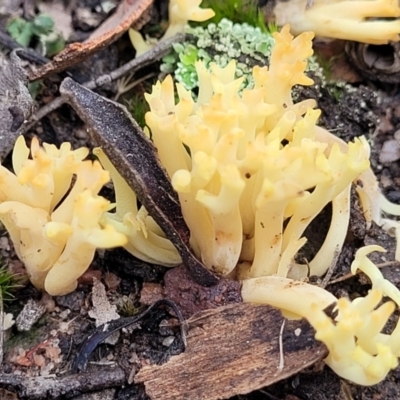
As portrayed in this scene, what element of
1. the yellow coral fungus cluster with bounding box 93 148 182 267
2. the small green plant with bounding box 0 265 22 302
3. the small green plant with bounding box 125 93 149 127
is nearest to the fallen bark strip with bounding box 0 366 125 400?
the small green plant with bounding box 0 265 22 302

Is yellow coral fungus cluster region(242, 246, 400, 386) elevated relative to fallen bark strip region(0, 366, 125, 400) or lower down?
elevated

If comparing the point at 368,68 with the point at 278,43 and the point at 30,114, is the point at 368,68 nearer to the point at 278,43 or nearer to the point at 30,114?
the point at 278,43

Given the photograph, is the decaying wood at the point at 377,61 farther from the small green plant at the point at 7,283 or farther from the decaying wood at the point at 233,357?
the small green plant at the point at 7,283

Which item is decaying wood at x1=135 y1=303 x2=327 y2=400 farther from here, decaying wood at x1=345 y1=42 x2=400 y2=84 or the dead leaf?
decaying wood at x1=345 y1=42 x2=400 y2=84

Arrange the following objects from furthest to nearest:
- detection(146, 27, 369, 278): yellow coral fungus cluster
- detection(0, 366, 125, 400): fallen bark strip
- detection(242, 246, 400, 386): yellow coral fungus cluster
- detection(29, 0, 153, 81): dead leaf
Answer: detection(29, 0, 153, 81): dead leaf
detection(0, 366, 125, 400): fallen bark strip
detection(146, 27, 369, 278): yellow coral fungus cluster
detection(242, 246, 400, 386): yellow coral fungus cluster

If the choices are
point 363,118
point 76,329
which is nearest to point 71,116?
point 76,329

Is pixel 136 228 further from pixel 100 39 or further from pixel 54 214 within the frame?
pixel 100 39
